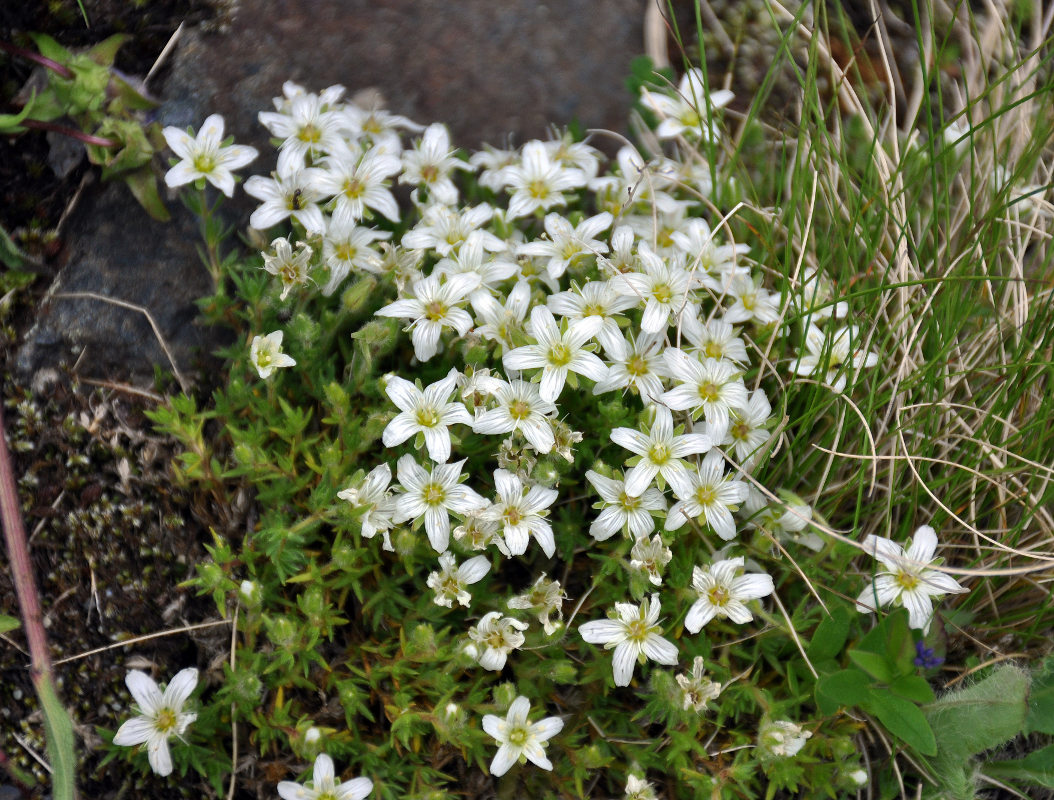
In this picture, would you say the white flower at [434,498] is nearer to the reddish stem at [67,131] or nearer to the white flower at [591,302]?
the white flower at [591,302]

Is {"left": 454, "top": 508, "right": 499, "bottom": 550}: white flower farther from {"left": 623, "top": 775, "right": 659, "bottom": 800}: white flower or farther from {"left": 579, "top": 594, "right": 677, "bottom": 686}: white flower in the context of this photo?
{"left": 623, "top": 775, "right": 659, "bottom": 800}: white flower

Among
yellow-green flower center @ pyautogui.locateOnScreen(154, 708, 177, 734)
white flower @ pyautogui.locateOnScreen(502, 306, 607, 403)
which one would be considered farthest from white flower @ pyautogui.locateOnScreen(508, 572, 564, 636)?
yellow-green flower center @ pyautogui.locateOnScreen(154, 708, 177, 734)

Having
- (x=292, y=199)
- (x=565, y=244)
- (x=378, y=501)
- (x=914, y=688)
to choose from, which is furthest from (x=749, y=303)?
(x=292, y=199)

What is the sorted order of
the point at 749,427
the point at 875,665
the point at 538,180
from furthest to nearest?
the point at 538,180
the point at 749,427
the point at 875,665

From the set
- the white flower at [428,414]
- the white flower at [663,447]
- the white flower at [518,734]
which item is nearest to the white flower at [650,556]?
the white flower at [663,447]

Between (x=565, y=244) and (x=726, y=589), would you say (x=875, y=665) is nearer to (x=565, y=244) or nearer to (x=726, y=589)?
(x=726, y=589)

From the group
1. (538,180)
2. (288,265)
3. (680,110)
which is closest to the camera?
(288,265)
